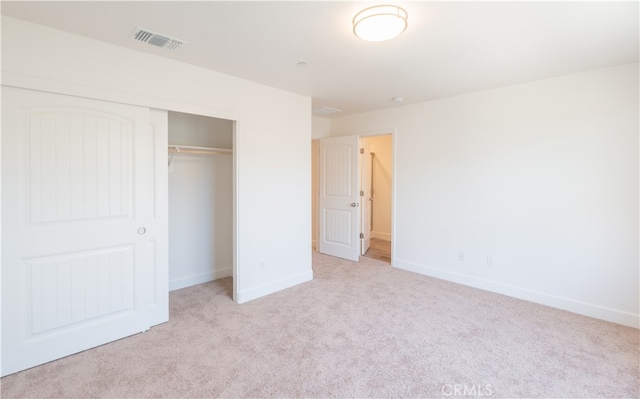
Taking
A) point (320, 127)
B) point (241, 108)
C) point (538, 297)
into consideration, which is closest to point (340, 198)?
point (320, 127)

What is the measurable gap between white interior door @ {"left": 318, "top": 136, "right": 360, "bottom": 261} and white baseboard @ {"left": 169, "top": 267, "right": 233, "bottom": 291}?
6.21 ft

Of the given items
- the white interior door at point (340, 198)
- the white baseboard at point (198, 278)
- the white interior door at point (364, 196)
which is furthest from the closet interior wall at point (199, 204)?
the white interior door at point (364, 196)

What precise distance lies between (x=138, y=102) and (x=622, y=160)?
4437mm

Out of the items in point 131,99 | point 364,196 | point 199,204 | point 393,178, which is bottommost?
point 199,204

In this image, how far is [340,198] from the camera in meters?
5.18

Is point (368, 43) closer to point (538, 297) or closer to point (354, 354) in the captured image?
point (354, 354)

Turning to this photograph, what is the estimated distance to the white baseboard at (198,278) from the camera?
12.2 feet

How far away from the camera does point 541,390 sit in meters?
1.99

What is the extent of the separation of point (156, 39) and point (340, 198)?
11.5 feet

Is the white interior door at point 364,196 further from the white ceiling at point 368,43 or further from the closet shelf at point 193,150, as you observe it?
the closet shelf at point 193,150

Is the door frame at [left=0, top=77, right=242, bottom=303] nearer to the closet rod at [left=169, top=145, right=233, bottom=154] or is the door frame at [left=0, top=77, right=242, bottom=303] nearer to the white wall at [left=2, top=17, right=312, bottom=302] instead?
the white wall at [left=2, top=17, right=312, bottom=302]

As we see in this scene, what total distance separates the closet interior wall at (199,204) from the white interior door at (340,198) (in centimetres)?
181

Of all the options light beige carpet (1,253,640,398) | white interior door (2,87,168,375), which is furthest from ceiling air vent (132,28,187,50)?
light beige carpet (1,253,640,398)

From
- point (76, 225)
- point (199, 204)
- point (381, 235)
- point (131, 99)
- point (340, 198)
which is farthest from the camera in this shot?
point (381, 235)
